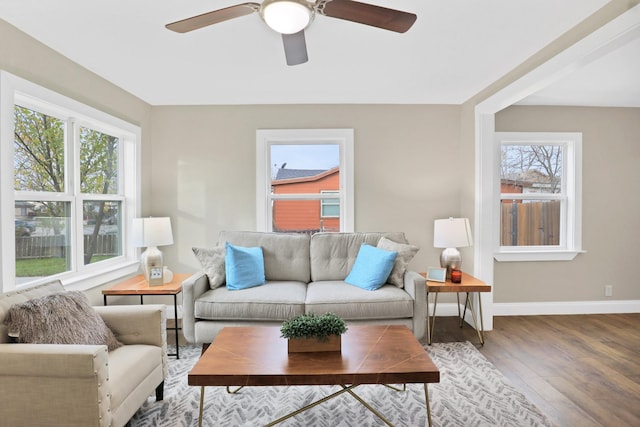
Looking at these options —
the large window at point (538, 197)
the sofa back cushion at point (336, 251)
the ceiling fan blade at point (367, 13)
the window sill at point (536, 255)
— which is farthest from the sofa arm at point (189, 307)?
the large window at point (538, 197)

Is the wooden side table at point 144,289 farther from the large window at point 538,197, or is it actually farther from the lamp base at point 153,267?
the large window at point 538,197

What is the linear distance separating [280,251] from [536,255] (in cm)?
291

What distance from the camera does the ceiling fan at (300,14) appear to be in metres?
1.52

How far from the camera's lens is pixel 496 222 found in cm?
408

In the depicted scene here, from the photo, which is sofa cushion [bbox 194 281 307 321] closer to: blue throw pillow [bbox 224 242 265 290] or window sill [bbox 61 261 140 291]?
blue throw pillow [bbox 224 242 265 290]

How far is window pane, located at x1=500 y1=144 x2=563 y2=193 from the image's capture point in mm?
4254

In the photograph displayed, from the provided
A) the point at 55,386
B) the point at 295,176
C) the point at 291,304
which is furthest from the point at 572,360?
the point at 55,386

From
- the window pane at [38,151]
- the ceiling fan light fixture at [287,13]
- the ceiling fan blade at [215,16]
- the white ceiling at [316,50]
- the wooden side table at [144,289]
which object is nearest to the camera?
the ceiling fan light fixture at [287,13]

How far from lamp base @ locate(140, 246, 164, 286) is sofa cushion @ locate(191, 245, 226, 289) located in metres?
0.35

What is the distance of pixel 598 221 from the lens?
13.8 feet

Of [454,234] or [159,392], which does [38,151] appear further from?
[454,234]

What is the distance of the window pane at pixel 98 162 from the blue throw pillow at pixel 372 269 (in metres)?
2.50

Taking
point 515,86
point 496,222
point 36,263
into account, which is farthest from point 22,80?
point 496,222

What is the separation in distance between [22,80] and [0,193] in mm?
748
